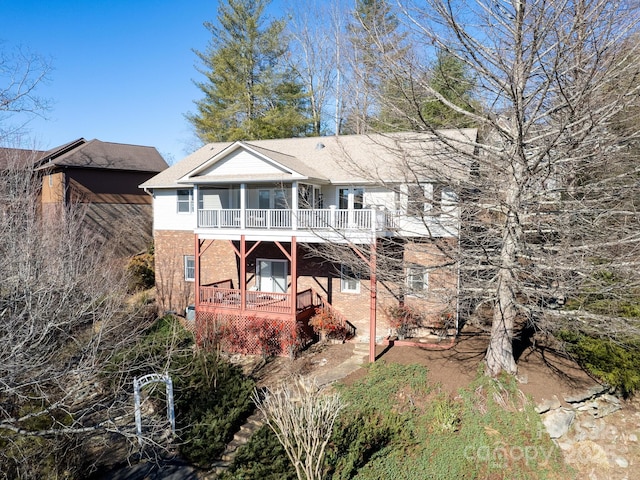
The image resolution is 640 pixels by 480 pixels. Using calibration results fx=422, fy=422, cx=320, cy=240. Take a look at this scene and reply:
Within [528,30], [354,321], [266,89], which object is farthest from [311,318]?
[266,89]

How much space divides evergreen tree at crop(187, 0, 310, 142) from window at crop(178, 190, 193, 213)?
32.5 ft

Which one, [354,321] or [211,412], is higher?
[354,321]

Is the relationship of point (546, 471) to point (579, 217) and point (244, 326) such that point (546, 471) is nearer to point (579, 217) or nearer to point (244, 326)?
point (579, 217)

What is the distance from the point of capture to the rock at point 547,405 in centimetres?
956

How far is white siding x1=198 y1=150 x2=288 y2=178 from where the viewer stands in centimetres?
1617

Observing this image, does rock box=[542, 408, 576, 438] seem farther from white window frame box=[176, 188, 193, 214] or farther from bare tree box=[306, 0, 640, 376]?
white window frame box=[176, 188, 193, 214]

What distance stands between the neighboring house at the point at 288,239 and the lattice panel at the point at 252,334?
0.14ft

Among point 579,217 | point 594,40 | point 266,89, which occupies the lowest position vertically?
point 579,217

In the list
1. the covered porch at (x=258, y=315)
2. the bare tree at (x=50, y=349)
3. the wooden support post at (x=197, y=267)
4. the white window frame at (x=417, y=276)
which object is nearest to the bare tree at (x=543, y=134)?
the white window frame at (x=417, y=276)

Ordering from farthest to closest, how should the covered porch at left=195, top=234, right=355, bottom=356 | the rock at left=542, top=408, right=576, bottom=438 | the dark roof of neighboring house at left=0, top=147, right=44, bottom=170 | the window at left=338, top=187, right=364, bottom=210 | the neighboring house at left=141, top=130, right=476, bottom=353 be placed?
the dark roof of neighboring house at left=0, top=147, right=44, bottom=170
the window at left=338, top=187, right=364, bottom=210
the covered porch at left=195, top=234, right=355, bottom=356
the neighboring house at left=141, top=130, right=476, bottom=353
the rock at left=542, top=408, right=576, bottom=438

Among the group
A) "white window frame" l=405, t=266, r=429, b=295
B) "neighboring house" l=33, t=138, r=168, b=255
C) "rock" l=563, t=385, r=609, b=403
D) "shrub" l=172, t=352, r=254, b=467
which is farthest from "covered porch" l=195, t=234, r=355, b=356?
"neighboring house" l=33, t=138, r=168, b=255

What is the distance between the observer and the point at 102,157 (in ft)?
87.2

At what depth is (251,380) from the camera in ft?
43.5

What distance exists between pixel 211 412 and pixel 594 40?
12.0m
